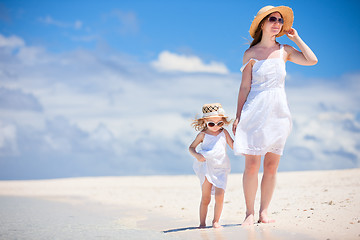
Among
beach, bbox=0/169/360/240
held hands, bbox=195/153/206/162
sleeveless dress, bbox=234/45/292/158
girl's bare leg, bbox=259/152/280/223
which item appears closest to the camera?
beach, bbox=0/169/360/240

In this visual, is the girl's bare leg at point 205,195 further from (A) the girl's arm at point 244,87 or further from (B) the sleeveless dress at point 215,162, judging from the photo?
(A) the girl's arm at point 244,87

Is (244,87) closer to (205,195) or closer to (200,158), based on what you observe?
(200,158)

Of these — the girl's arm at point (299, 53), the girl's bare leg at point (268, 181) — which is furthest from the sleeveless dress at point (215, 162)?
the girl's arm at point (299, 53)

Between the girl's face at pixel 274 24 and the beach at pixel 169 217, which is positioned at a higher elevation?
the girl's face at pixel 274 24

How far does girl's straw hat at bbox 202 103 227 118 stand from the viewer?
5.79m

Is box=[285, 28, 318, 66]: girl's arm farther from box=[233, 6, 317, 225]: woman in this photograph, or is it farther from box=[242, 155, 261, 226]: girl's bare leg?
box=[242, 155, 261, 226]: girl's bare leg

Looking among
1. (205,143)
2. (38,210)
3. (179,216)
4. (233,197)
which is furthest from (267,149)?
(38,210)

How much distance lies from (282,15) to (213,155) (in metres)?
2.12

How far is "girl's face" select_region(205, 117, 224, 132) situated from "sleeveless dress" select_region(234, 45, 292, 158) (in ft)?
1.36

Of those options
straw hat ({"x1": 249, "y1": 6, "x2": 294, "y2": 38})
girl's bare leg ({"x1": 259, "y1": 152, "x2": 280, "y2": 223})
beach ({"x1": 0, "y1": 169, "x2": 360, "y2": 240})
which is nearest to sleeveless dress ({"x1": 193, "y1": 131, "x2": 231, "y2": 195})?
girl's bare leg ({"x1": 259, "y1": 152, "x2": 280, "y2": 223})

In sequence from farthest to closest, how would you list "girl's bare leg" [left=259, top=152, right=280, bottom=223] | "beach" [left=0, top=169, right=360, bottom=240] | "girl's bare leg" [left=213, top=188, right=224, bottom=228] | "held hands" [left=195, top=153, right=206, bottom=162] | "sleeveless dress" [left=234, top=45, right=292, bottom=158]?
"held hands" [left=195, top=153, right=206, bottom=162] → "girl's bare leg" [left=213, top=188, right=224, bottom=228] → "girl's bare leg" [left=259, top=152, right=280, bottom=223] → "sleeveless dress" [left=234, top=45, right=292, bottom=158] → "beach" [left=0, top=169, right=360, bottom=240]

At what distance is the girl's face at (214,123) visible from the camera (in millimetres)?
5770

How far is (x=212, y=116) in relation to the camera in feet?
18.9

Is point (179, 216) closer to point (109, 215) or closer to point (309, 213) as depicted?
point (109, 215)
